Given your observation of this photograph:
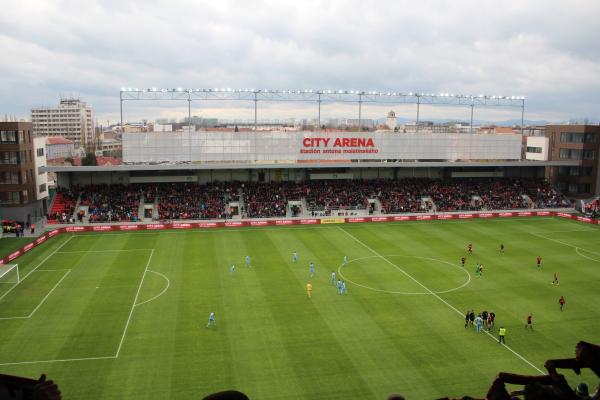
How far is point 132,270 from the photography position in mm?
40250

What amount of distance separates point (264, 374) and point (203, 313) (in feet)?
28.6

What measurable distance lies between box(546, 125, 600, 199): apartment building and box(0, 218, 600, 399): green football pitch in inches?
1243

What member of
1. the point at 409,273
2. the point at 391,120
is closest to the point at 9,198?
the point at 409,273

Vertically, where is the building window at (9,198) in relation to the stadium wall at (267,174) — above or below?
below

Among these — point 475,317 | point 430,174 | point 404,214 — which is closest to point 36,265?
point 475,317

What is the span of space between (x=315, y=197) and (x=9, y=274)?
128ft

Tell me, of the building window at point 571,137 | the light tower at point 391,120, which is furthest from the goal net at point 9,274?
the building window at point 571,137

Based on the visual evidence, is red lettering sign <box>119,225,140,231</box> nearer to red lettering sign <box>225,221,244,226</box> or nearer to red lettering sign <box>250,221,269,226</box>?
red lettering sign <box>225,221,244,226</box>

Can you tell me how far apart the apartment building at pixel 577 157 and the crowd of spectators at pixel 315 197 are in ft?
14.1

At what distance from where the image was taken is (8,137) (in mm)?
58531

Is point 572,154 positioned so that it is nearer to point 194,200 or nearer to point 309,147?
point 309,147

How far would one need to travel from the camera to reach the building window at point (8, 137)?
5828 cm

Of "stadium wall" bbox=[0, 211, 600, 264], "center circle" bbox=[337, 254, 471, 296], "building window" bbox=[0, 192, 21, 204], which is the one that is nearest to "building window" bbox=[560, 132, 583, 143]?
"stadium wall" bbox=[0, 211, 600, 264]

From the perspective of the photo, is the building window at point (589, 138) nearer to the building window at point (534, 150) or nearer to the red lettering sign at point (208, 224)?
the building window at point (534, 150)
